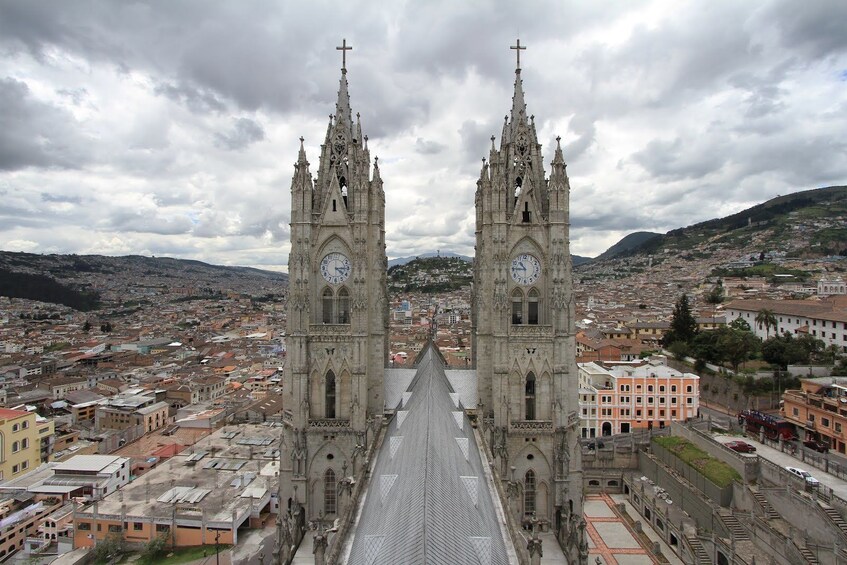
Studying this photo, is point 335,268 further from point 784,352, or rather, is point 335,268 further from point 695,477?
point 784,352

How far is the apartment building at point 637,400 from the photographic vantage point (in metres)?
55.6

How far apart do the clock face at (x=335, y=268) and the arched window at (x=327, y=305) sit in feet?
2.36

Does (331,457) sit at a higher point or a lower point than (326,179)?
lower

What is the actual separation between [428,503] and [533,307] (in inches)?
669

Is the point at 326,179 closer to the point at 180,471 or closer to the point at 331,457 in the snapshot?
the point at 331,457

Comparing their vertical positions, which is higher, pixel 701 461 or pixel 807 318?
pixel 807 318

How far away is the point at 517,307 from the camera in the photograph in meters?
28.7

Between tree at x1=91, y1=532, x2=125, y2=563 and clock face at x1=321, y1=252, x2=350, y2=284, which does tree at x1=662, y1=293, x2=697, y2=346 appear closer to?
clock face at x1=321, y1=252, x2=350, y2=284

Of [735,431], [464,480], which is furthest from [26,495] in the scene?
[735,431]

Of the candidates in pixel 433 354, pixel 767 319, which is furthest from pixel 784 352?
pixel 433 354

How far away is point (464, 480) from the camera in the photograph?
16500mm

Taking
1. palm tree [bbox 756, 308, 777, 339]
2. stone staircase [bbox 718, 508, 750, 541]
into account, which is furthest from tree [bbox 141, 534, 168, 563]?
palm tree [bbox 756, 308, 777, 339]

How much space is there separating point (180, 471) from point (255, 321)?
14828cm

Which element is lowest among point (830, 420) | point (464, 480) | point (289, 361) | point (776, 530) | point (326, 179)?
point (776, 530)
